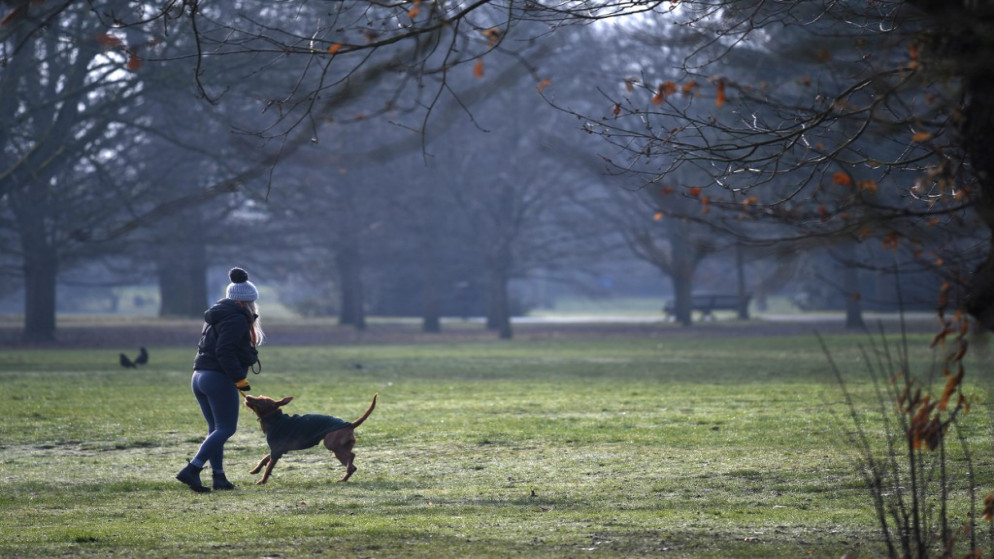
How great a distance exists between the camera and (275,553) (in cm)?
661

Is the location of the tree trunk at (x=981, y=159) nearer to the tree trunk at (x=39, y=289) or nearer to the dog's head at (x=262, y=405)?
the dog's head at (x=262, y=405)

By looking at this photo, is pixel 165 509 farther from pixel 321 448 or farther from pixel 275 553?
pixel 321 448

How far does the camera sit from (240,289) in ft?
30.8

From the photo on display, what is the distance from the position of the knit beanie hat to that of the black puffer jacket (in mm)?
62

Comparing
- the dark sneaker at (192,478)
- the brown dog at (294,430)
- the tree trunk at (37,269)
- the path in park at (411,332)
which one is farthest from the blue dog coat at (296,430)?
the tree trunk at (37,269)

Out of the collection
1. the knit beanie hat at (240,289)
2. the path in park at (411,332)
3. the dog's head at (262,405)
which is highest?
the knit beanie hat at (240,289)

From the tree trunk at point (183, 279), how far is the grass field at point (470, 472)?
18755 mm

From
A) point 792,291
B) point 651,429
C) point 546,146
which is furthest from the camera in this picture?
point 792,291

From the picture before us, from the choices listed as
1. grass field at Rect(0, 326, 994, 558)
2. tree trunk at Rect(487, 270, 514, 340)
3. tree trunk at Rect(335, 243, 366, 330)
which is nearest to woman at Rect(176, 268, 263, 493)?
grass field at Rect(0, 326, 994, 558)

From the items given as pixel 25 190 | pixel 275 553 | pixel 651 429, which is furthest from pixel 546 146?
pixel 275 553

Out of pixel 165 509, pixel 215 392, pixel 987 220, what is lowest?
pixel 165 509

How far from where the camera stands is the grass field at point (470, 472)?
6992 mm

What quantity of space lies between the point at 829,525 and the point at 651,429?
5.30m

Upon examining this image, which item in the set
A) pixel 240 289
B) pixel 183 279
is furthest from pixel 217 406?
pixel 183 279
